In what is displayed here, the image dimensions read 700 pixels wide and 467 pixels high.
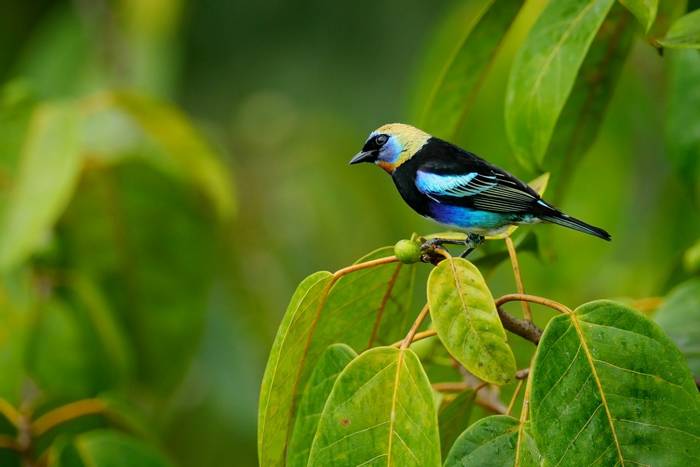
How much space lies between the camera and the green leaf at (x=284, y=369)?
165 centimetres

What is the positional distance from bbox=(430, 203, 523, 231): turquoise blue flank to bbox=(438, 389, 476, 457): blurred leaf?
0.94 feet

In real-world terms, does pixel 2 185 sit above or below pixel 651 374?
above

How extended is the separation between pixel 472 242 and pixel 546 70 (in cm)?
33

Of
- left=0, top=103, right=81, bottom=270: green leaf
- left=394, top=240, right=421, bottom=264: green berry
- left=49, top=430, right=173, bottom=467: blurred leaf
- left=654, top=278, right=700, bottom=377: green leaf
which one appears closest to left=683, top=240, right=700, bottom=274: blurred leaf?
left=654, top=278, right=700, bottom=377: green leaf

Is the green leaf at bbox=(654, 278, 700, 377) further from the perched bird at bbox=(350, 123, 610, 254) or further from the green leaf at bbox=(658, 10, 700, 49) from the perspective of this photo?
the green leaf at bbox=(658, 10, 700, 49)

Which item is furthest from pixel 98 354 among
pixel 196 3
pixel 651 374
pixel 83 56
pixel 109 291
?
pixel 196 3

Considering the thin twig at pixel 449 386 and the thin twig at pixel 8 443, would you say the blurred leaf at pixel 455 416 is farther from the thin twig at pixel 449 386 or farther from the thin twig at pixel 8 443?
the thin twig at pixel 8 443

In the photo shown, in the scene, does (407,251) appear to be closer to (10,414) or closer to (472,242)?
(472,242)

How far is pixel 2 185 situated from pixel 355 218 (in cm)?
196

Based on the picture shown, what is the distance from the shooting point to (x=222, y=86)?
10.6 m

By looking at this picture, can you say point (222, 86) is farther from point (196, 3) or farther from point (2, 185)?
point (2, 185)

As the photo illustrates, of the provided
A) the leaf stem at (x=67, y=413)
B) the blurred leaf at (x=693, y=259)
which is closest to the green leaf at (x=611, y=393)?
the blurred leaf at (x=693, y=259)

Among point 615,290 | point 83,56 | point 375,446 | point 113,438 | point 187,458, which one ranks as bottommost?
point 187,458

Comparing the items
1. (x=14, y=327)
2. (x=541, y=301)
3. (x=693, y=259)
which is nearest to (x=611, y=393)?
(x=541, y=301)
